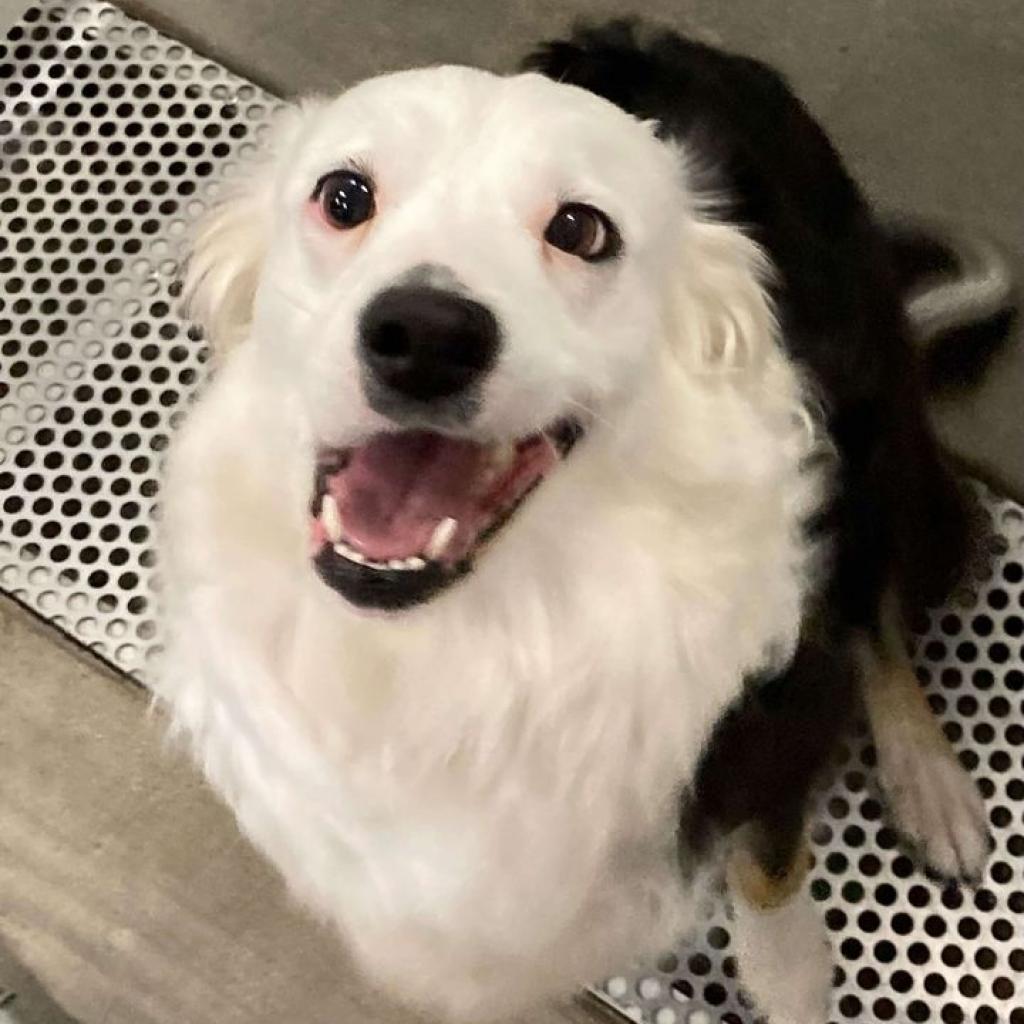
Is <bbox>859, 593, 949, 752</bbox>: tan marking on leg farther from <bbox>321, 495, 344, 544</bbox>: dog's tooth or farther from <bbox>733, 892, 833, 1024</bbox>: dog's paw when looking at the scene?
<bbox>321, 495, 344, 544</bbox>: dog's tooth

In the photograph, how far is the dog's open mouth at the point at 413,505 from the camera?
2.64 feet

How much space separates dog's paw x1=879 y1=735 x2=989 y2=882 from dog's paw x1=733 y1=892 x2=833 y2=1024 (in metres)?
0.14

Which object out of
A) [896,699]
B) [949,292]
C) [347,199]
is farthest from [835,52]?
[347,199]

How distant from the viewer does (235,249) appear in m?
1.00

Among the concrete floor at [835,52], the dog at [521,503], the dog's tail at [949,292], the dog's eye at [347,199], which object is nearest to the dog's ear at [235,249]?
the dog at [521,503]

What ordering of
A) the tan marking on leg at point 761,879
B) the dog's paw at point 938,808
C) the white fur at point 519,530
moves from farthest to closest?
the dog's paw at point 938,808 < the tan marking on leg at point 761,879 < the white fur at point 519,530

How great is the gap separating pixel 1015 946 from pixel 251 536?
860 millimetres

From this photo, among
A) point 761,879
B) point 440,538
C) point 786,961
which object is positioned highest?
point 440,538

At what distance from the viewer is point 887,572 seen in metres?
Answer: 1.23

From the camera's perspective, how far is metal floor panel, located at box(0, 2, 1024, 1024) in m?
1.34

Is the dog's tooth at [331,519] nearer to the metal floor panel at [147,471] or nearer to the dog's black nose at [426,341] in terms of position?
the dog's black nose at [426,341]

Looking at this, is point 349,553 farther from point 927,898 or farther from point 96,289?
point 96,289

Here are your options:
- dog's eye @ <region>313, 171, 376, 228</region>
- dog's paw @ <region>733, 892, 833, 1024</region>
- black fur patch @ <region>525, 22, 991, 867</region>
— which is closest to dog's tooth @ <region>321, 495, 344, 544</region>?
dog's eye @ <region>313, 171, 376, 228</region>

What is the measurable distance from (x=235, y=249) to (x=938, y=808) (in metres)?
0.83
